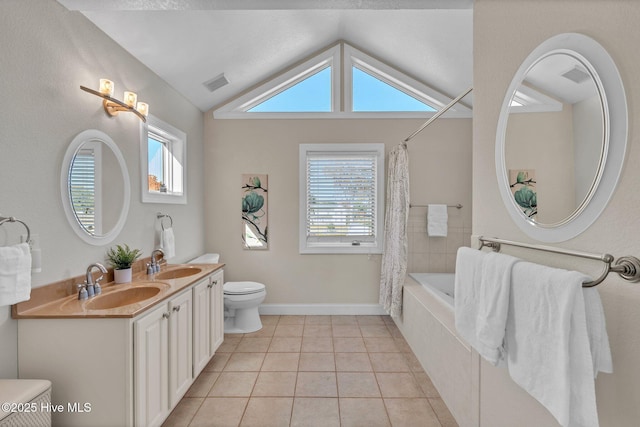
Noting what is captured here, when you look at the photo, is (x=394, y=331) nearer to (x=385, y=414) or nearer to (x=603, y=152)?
(x=385, y=414)

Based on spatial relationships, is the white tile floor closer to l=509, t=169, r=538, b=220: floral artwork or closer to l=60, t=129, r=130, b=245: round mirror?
l=60, t=129, r=130, b=245: round mirror

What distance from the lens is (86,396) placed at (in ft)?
4.43

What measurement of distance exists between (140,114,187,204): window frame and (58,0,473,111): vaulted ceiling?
1.50 feet

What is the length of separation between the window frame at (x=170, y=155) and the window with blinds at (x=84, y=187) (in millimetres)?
498

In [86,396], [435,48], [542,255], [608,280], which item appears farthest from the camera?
[435,48]

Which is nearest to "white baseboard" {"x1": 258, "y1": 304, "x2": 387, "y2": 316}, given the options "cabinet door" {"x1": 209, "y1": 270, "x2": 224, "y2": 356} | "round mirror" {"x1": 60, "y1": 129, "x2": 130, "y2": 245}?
"cabinet door" {"x1": 209, "y1": 270, "x2": 224, "y2": 356}

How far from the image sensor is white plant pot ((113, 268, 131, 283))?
6.45 ft

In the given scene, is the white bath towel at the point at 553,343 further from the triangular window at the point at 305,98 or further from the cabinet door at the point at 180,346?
the triangular window at the point at 305,98

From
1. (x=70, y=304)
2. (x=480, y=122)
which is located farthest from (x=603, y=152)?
(x=70, y=304)

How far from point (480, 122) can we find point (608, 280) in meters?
0.95

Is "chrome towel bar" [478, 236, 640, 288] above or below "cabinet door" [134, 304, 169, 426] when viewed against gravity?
above

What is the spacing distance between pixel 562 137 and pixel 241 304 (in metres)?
2.76

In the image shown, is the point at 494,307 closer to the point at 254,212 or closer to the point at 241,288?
the point at 241,288

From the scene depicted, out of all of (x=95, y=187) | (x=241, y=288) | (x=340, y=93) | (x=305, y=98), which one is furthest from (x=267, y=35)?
(x=241, y=288)
